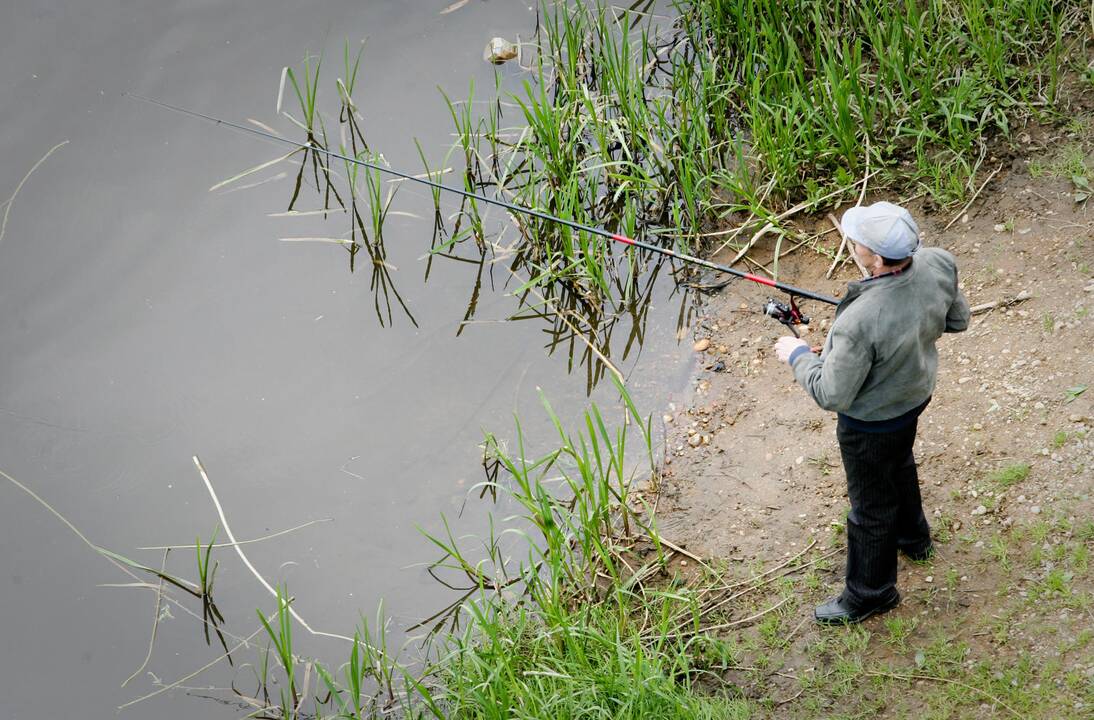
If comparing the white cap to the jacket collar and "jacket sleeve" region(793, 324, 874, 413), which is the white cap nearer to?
the jacket collar

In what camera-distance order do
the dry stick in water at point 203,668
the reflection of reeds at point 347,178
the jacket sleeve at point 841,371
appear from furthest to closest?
the reflection of reeds at point 347,178 < the dry stick in water at point 203,668 < the jacket sleeve at point 841,371

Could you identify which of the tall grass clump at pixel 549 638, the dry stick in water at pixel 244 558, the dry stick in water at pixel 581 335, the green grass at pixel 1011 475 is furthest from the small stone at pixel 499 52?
the green grass at pixel 1011 475

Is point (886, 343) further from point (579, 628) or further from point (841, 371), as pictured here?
point (579, 628)

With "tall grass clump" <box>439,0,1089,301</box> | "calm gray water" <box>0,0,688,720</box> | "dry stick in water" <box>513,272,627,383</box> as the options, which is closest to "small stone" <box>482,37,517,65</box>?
"calm gray water" <box>0,0,688,720</box>

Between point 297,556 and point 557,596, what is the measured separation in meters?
1.14

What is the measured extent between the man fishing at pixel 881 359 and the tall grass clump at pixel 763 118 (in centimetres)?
185

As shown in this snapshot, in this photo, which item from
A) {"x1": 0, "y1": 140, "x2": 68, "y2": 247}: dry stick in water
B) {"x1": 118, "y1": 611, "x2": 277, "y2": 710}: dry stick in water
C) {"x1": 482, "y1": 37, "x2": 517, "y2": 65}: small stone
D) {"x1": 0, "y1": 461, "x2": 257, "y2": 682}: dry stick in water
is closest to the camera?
{"x1": 118, "y1": 611, "x2": 277, "y2": 710}: dry stick in water

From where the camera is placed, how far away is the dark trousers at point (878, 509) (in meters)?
2.77

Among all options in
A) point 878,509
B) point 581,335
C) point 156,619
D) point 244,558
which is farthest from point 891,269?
point 156,619

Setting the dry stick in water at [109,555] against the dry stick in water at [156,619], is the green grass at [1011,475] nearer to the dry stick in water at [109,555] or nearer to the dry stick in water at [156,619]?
the dry stick in water at [109,555]

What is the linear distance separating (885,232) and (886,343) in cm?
28

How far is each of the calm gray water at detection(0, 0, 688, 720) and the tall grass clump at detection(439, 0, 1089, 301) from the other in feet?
1.30

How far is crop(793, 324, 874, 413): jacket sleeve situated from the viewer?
2523mm

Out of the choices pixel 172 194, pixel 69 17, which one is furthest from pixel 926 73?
pixel 69 17
